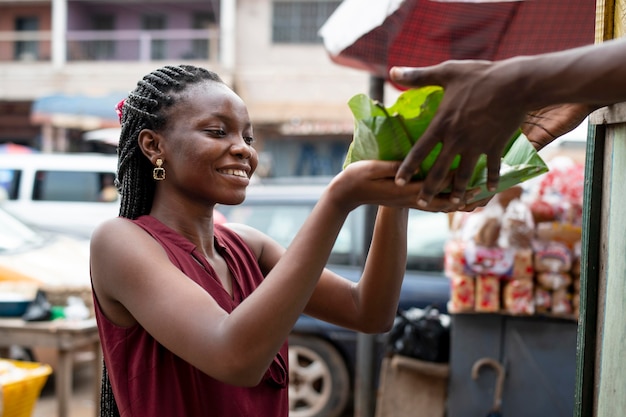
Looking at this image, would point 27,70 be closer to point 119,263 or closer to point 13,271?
point 13,271

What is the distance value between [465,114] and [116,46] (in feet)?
71.7

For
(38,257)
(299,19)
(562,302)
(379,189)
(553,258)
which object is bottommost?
(38,257)

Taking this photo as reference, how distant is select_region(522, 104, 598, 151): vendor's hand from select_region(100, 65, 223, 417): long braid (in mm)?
759

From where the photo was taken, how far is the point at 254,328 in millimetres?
1304

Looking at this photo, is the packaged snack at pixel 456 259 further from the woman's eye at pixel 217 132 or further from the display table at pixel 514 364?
the woman's eye at pixel 217 132

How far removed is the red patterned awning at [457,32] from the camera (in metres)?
3.72

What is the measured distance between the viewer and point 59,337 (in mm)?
4281

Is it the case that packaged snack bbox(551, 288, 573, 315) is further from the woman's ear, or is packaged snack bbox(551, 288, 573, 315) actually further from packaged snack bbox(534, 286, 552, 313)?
the woman's ear

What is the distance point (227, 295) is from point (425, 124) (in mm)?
659

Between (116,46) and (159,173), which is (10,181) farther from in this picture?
(116,46)

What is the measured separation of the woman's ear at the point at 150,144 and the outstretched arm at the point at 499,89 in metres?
0.74

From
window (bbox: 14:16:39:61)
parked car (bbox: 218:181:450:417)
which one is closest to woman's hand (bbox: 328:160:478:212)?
parked car (bbox: 218:181:450:417)

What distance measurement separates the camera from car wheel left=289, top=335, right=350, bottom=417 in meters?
5.50

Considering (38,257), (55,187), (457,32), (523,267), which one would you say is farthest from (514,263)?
(55,187)
